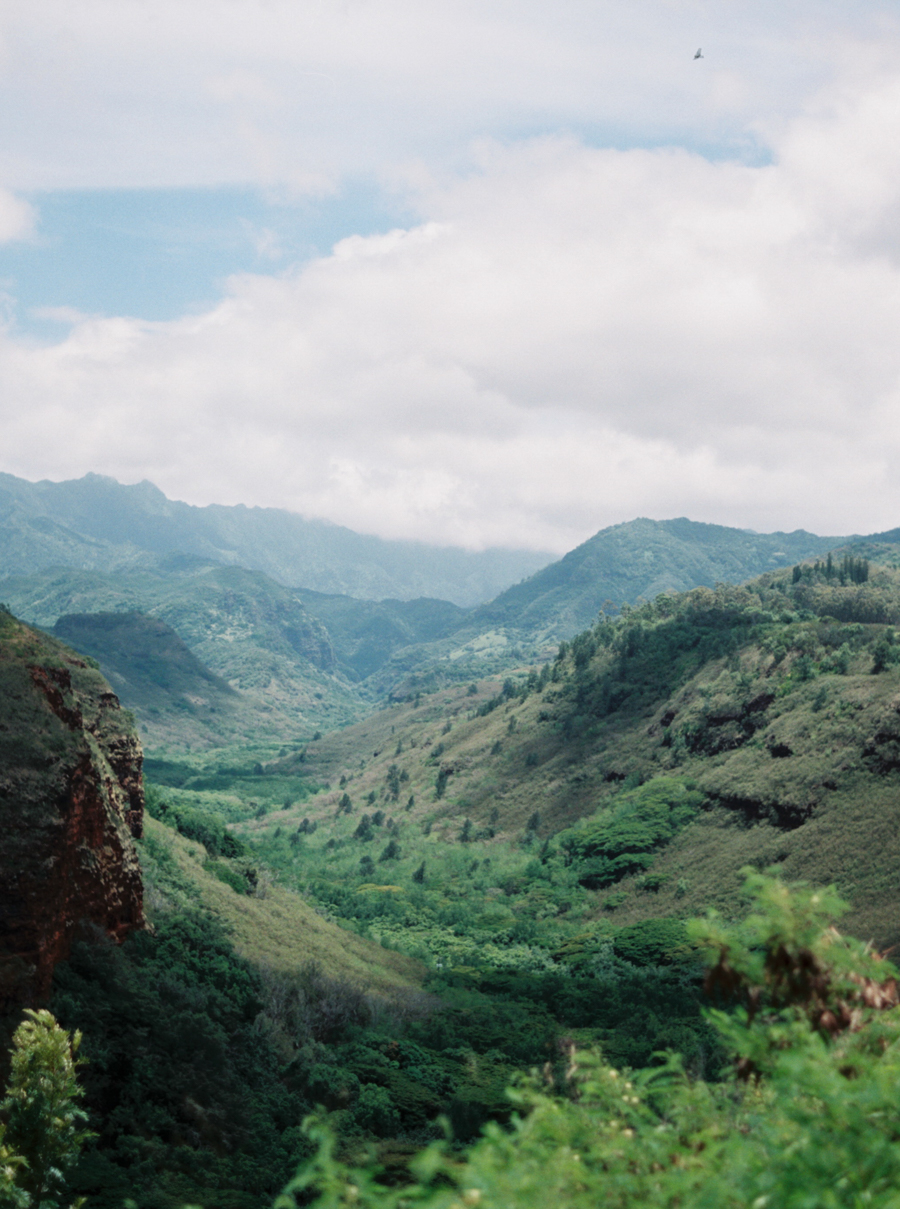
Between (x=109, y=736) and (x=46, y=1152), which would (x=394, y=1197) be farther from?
(x=109, y=736)

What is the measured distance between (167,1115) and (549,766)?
265ft

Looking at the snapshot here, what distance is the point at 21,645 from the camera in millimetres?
37312

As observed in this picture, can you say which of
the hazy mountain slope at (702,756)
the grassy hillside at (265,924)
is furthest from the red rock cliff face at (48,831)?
the hazy mountain slope at (702,756)

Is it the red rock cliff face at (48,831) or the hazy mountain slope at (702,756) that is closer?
the red rock cliff face at (48,831)

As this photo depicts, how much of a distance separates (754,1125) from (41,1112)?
60.9 feet

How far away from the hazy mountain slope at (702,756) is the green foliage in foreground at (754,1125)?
146ft

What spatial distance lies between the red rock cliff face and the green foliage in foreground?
79.1ft

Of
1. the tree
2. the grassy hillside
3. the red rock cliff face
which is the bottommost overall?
the grassy hillside

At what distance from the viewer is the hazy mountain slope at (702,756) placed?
215ft

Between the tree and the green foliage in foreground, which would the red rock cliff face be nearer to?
the tree

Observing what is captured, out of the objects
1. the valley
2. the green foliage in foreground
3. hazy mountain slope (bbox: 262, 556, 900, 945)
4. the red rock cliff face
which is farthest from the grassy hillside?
the green foliage in foreground

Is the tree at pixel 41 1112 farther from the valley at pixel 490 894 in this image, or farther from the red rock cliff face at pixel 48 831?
the red rock cliff face at pixel 48 831

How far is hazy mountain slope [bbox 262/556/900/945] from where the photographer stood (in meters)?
65.4

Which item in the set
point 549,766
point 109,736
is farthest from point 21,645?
point 549,766
